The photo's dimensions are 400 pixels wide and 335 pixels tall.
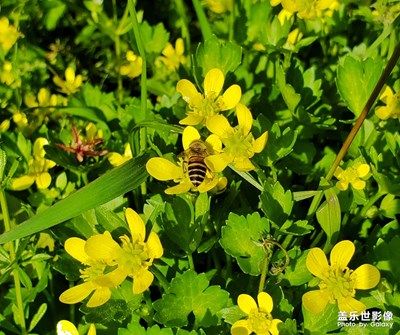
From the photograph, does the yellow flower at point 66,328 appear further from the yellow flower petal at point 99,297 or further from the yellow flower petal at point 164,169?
the yellow flower petal at point 164,169

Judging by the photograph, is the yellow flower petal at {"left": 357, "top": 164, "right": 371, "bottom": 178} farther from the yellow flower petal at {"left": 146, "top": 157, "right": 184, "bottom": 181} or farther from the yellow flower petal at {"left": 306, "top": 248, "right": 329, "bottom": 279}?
the yellow flower petal at {"left": 146, "top": 157, "right": 184, "bottom": 181}

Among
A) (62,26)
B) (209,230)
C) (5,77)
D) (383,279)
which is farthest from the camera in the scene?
(62,26)

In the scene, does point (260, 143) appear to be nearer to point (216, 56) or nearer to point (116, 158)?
point (216, 56)

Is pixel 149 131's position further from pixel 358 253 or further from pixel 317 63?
pixel 317 63

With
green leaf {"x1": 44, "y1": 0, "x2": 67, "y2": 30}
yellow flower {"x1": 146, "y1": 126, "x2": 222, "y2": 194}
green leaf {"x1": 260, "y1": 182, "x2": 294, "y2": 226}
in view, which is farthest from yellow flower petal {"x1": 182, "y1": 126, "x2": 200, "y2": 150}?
green leaf {"x1": 44, "y1": 0, "x2": 67, "y2": 30}

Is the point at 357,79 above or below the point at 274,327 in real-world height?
above

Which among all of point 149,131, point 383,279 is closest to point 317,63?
point 149,131

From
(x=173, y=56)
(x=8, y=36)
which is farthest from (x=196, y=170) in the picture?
(x=8, y=36)
